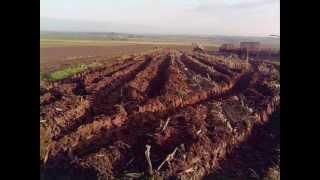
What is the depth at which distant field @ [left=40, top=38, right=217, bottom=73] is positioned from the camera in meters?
2.95

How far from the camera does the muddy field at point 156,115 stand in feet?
9.17

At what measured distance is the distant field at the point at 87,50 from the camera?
2.95 meters

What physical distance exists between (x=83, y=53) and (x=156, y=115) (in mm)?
649

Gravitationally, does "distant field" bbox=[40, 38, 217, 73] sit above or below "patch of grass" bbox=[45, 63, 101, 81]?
above

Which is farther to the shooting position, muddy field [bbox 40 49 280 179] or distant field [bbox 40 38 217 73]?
distant field [bbox 40 38 217 73]

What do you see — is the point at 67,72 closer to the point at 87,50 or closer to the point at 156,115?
the point at 87,50

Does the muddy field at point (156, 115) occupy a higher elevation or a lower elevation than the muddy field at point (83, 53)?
lower

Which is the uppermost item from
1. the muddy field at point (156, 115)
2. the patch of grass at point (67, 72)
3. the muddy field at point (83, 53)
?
the muddy field at point (83, 53)

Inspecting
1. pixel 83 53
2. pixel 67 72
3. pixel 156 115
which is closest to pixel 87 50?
pixel 83 53

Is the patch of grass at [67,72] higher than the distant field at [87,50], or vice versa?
the distant field at [87,50]

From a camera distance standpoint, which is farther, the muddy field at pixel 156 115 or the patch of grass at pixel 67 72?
the patch of grass at pixel 67 72

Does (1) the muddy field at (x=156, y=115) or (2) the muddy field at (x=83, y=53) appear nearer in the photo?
(1) the muddy field at (x=156, y=115)

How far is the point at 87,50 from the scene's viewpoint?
300cm
